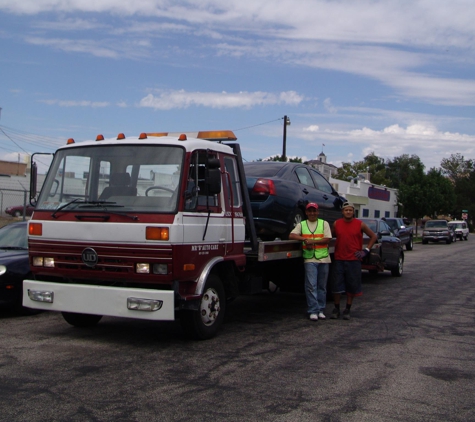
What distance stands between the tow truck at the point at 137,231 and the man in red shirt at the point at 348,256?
2.15 m

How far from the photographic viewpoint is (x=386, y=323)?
9.05 meters

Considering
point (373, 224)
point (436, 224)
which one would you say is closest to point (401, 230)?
point (373, 224)

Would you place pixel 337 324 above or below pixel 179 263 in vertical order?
A: below

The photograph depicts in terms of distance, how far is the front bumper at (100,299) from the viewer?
6.45m

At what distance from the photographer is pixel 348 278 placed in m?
9.20

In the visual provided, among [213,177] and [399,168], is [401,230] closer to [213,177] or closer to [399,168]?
[213,177]

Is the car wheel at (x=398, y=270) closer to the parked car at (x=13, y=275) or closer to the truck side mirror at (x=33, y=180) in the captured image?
the parked car at (x=13, y=275)

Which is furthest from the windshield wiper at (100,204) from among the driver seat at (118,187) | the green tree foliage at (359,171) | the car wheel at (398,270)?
the green tree foliage at (359,171)

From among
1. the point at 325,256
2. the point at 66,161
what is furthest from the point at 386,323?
the point at 66,161

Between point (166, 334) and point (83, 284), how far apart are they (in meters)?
1.37

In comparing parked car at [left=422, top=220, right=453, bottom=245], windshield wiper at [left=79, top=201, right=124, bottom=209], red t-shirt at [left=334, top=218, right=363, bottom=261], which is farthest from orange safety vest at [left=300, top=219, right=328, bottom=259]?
parked car at [left=422, top=220, right=453, bottom=245]

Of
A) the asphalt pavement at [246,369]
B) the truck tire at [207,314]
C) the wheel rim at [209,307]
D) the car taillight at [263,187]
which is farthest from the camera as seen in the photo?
the car taillight at [263,187]

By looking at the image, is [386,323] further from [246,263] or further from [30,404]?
[30,404]

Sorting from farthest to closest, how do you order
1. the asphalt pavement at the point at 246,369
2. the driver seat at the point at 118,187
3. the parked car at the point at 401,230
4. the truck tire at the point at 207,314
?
1. the parked car at the point at 401,230
2. the truck tire at the point at 207,314
3. the driver seat at the point at 118,187
4. the asphalt pavement at the point at 246,369
